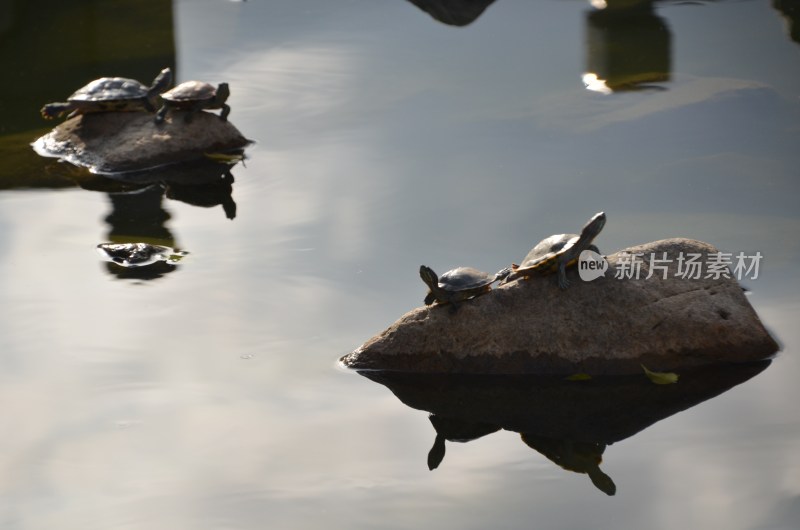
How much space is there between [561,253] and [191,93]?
347cm

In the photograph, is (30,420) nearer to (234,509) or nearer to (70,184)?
(234,509)

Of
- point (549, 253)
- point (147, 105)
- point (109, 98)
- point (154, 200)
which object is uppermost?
point (549, 253)

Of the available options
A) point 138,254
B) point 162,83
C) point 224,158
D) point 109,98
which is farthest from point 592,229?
point 162,83

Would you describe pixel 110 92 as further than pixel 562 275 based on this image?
Yes

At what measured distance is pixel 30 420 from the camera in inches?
157

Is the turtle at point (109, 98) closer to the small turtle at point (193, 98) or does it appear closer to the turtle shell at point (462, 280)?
the small turtle at point (193, 98)

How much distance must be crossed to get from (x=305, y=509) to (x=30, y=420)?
1216mm

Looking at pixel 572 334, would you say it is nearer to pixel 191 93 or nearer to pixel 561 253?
pixel 561 253

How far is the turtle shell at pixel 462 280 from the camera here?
13.9 ft

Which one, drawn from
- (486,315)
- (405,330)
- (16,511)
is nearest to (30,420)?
(16,511)

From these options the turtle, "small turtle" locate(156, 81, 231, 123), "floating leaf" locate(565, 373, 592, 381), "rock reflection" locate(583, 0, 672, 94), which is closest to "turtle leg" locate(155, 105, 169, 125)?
"small turtle" locate(156, 81, 231, 123)

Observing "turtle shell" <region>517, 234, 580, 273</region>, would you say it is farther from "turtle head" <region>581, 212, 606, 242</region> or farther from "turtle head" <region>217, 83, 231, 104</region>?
"turtle head" <region>217, 83, 231, 104</region>

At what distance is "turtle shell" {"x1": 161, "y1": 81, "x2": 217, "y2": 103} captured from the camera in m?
6.89

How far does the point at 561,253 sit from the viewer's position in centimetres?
423
